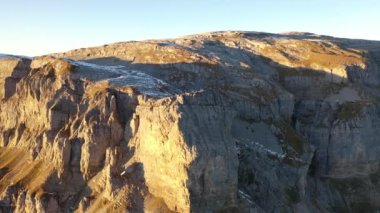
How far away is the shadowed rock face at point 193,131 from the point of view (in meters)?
72.1

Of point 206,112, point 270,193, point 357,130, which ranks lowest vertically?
point 270,193

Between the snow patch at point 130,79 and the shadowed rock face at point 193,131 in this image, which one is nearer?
the shadowed rock face at point 193,131

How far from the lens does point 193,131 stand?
70.3m

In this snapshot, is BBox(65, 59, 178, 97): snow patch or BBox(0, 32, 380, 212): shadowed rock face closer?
BBox(0, 32, 380, 212): shadowed rock face

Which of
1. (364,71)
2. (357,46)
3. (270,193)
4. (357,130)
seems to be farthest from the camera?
(357,46)

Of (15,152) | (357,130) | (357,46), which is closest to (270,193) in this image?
(357,130)

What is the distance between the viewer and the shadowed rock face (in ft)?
A: 237

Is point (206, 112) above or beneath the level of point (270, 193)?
above

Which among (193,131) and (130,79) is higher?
(130,79)

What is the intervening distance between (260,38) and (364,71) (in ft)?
136

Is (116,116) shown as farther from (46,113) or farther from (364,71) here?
(364,71)

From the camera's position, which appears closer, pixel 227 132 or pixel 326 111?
pixel 227 132

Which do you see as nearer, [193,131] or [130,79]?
[193,131]

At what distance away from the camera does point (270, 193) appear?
3388 inches
